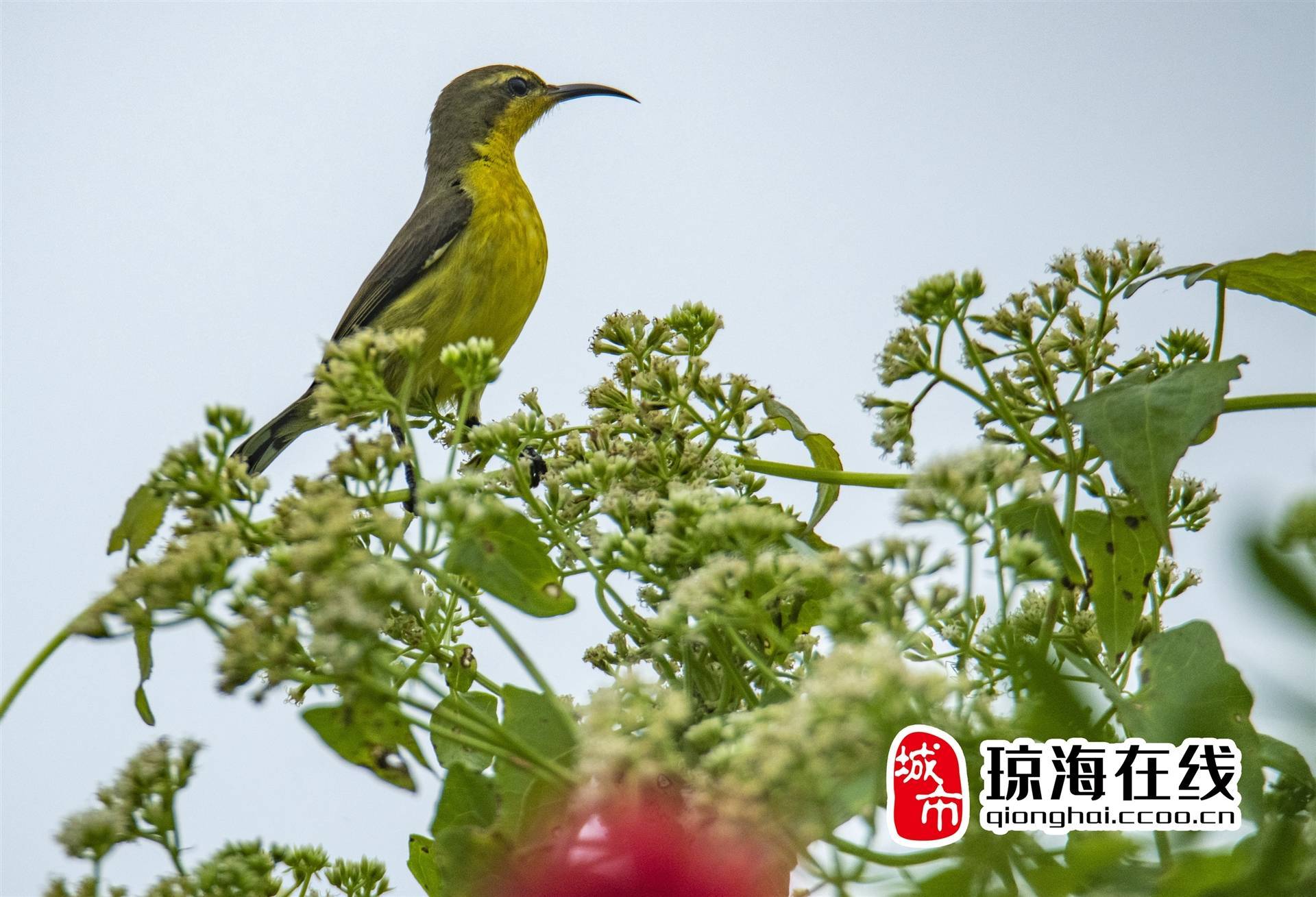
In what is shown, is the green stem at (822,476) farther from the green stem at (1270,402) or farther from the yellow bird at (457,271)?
the yellow bird at (457,271)

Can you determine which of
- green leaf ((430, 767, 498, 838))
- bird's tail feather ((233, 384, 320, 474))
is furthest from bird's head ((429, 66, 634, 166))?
green leaf ((430, 767, 498, 838))

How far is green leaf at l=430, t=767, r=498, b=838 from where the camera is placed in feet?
2.52

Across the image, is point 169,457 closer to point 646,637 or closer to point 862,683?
point 646,637

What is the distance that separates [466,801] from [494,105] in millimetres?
2976

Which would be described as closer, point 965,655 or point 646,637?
point 965,655

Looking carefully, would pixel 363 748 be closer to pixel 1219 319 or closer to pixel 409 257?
pixel 1219 319

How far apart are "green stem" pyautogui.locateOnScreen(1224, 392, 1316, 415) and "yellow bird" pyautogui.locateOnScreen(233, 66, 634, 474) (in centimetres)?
166

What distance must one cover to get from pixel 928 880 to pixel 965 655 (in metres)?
0.39

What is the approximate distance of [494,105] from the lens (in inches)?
137

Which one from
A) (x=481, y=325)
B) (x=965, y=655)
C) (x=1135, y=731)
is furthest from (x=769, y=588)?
(x=481, y=325)

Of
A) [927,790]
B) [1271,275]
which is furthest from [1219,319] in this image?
[927,790]

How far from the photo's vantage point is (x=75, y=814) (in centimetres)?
74

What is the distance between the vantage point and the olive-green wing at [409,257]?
9.45ft

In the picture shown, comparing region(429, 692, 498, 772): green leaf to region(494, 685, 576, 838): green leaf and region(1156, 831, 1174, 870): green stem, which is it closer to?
region(494, 685, 576, 838): green leaf
